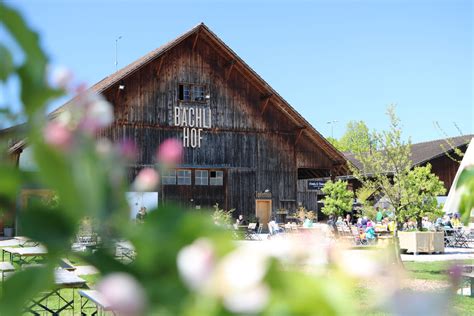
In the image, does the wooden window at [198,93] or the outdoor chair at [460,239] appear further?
the wooden window at [198,93]

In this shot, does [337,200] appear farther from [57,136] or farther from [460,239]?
[57,136]

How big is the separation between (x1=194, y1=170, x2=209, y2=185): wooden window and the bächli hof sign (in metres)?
1.39

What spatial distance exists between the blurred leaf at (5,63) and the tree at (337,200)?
79.1 ft

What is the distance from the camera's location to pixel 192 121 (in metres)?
31.2

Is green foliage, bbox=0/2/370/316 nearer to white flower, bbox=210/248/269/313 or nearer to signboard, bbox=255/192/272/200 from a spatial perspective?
white flower, bbox=210/248/269/313

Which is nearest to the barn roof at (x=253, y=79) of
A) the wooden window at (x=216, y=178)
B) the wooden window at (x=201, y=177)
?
the wooden window at (x=216, y=178)

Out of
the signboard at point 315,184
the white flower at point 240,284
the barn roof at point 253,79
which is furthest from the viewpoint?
the signboard at point 315,184

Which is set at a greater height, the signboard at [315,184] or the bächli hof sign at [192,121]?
the bächli hof sign at [192,121]

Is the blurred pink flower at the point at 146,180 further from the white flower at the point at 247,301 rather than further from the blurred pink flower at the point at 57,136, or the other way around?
the white flower at the point at 247,301

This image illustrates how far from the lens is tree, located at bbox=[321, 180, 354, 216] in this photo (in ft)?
82.3

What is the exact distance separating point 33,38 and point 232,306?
1.26ft

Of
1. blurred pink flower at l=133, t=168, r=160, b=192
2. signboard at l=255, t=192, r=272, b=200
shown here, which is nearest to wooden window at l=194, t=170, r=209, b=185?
signboard at l=255, t=192, r=272, b=200

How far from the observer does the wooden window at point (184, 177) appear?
105 ft

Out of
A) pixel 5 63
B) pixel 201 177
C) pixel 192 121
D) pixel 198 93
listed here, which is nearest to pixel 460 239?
pixel 201 177
